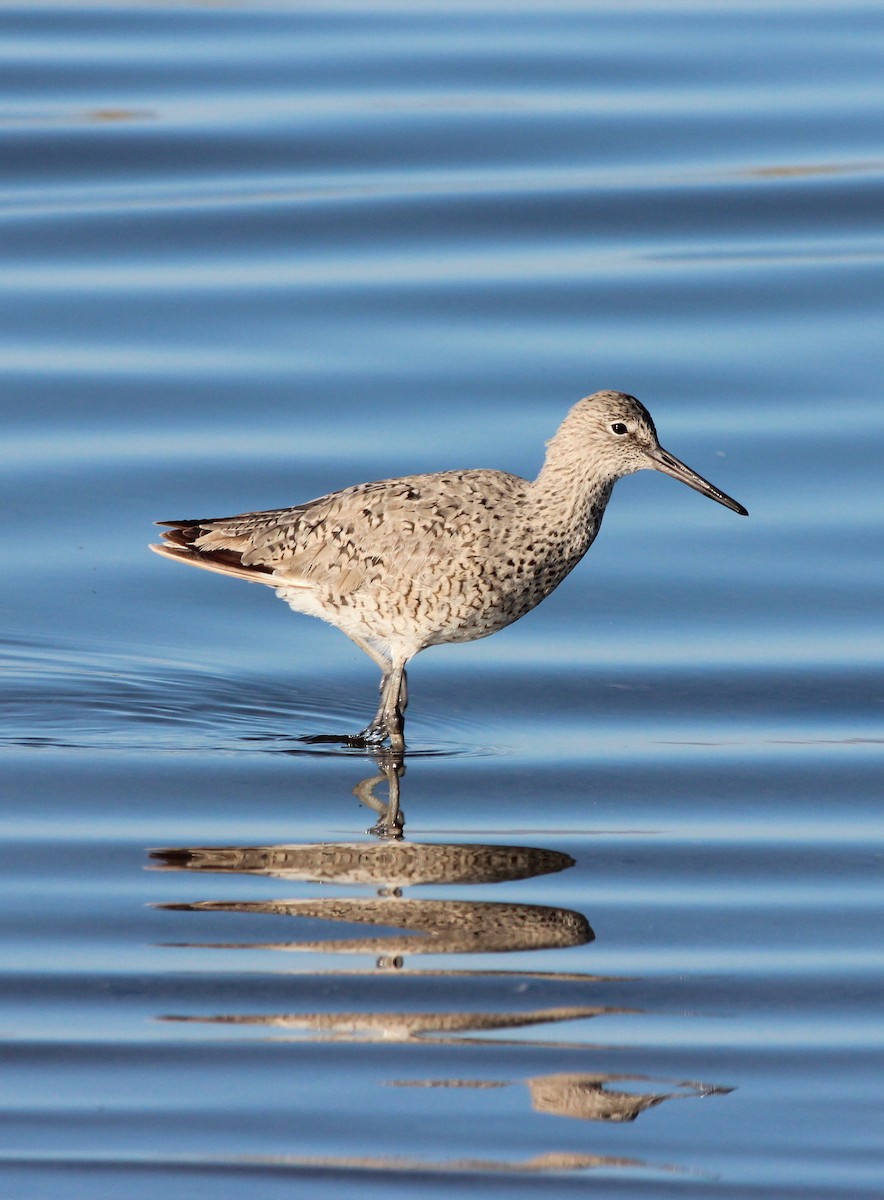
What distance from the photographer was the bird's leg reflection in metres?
6.68

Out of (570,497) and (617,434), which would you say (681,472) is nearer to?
(617,434)

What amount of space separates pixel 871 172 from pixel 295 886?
9.54 metres

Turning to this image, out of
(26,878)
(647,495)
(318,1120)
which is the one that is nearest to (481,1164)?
(318,1120)

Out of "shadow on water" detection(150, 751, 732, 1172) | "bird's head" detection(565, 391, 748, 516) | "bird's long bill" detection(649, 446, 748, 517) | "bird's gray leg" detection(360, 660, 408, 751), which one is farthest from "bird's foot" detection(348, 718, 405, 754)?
"bird's long bill" detection(649, 446, 748, 517)

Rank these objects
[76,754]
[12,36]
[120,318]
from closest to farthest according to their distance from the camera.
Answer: [76,754] < [120,318] < [12,36]

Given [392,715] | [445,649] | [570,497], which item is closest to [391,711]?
[392,715]

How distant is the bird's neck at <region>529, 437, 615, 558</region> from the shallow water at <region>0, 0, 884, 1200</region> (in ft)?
2.21

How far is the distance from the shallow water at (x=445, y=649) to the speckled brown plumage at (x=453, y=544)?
0.39 m

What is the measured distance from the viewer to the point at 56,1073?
195 inches

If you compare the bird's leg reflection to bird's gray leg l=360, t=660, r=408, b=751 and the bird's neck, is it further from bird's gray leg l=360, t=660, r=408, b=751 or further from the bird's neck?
the bird's neck

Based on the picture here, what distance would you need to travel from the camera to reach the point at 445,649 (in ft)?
29.5

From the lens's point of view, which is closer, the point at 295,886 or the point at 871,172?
the point at 295,886

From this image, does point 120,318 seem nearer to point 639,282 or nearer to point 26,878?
point 639,282

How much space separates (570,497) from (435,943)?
8.60 ft
